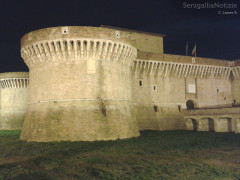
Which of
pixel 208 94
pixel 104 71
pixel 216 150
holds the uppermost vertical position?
pixel 104 71

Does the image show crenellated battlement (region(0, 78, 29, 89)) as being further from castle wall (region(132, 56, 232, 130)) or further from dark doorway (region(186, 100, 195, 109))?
dark doorway (region(186, 100, 195, 109))

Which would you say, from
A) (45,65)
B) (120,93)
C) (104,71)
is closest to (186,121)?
(120,93)

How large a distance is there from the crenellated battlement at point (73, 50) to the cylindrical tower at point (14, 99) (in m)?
13.5

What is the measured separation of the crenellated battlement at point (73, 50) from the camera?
57.8 feet

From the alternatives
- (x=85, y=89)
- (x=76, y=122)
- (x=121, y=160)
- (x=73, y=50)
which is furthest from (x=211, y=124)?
(x=121, y=160)

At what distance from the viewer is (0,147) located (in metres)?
16.2

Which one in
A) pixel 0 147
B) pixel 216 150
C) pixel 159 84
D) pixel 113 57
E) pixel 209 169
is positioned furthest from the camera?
pixel 159 84

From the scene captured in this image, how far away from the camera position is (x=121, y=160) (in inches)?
481

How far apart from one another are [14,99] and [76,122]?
17770 mm

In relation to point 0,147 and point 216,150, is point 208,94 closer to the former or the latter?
point 216,150

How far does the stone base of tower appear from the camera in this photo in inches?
663

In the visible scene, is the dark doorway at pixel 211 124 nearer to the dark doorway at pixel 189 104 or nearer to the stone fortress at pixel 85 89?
the stone fortress at pixel 85 89

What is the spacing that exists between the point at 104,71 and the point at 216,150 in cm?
895

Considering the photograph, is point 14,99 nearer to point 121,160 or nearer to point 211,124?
point 211,124
